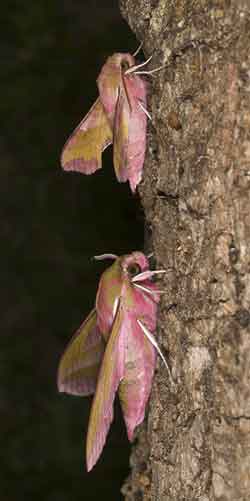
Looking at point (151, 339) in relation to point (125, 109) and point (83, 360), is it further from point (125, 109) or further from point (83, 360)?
point (125, 109)

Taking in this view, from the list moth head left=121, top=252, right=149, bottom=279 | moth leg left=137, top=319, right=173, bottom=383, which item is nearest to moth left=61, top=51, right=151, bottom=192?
moth head left=121, top=252, right=149, bottom=279

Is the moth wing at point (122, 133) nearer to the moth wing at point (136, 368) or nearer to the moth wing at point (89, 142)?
the moth wing at point (89, 142)

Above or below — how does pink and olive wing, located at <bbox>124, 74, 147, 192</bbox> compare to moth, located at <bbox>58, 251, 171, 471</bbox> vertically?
above

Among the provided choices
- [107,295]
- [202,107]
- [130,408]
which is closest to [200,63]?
[202,107]

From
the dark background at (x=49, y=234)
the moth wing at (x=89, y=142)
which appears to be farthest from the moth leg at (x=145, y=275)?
the dark background at (x=49, y=234)

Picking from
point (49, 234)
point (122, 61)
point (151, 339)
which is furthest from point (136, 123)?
point (49, 234)

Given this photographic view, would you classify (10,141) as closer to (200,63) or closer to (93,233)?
(93,233)

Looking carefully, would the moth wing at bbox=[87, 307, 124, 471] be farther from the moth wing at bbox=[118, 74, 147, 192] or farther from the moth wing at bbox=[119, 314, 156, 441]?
the moth wing at bbox=[118, 74, 147, 192]
